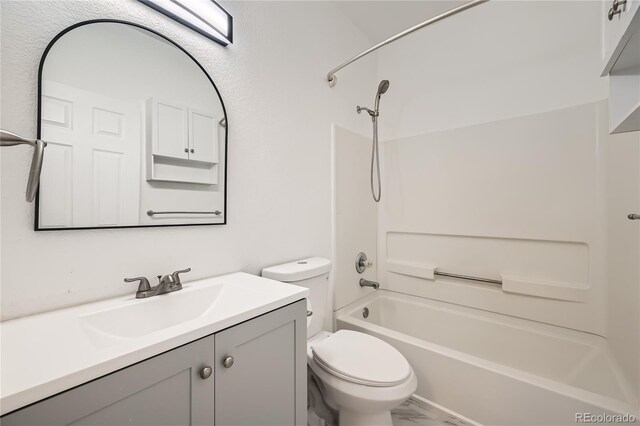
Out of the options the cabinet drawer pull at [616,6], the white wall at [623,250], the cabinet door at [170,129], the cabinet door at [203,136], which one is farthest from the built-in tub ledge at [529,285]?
the cabinet door at [170,129]

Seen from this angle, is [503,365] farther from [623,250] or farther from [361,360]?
[623,250]

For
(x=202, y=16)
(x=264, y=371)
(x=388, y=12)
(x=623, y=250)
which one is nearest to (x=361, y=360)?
(x=264, y=371)

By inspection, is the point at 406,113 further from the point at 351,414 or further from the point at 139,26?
the point at 351,414

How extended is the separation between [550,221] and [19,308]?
244 centimetres

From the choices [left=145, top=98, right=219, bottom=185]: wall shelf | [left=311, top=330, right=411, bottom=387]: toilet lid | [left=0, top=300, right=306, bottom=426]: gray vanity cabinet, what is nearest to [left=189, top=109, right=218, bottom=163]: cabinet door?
[left=145, top=98, right=219, bottom=185]: wall shelf

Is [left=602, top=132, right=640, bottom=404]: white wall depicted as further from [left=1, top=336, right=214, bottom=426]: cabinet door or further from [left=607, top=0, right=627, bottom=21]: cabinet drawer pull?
[left=1, top=336, right=214, bottom=426]: cabinet door

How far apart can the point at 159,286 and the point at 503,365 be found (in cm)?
158

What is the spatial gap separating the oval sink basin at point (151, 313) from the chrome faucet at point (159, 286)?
0.02 meters

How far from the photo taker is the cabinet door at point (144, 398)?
43 centimetres

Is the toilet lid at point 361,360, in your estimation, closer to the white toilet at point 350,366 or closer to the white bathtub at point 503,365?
the white toilet at point 350,366

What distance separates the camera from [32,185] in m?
0.59

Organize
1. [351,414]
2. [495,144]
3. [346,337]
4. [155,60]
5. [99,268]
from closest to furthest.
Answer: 1. [99,268]
2. [155,60]
3. [351,414]
4. [346,337]
5. [495,144]

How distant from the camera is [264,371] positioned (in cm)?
75

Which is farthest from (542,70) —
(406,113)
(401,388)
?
(401,388)
